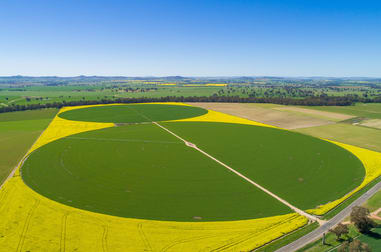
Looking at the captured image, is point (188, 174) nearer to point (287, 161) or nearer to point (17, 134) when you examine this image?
point (287, 161)

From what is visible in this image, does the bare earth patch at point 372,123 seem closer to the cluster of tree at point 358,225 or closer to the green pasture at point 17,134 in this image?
the cluster of tree at point 358,225

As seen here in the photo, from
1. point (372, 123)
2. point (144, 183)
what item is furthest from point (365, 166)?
point (372, 123)

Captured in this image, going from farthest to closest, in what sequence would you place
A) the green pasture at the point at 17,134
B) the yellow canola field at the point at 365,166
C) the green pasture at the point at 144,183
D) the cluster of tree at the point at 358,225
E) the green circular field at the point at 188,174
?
the green pasture at the point at 17,134
the green circular field at the point at 188,174
the yellow canola field at the point at 365,166
the green pasture at the point at 144,183
the cluster of tree at the point at 358,225

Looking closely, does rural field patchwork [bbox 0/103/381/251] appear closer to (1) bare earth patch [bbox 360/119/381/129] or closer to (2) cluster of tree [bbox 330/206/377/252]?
(2) cluster of tree [bbox 330/206/377/252]

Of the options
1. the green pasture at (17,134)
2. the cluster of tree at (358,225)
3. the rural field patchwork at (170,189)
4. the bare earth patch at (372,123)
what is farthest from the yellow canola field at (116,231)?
the bare earth patch at (372,123)

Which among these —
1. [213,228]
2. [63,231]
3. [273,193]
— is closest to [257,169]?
[273,193]

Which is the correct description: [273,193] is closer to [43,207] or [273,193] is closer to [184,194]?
[184,194]
